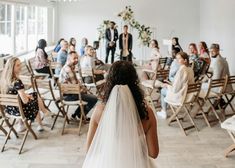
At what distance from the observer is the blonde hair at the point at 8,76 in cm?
511

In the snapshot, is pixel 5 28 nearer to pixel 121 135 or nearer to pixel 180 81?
pixel 180 81

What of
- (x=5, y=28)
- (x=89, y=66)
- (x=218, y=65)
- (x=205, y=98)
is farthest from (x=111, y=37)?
(x=205, y=98)

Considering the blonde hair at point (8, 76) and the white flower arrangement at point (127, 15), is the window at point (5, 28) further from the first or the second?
the white flower arrangement at point (127, 15)

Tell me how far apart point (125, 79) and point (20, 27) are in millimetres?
8075

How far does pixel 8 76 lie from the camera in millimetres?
5121

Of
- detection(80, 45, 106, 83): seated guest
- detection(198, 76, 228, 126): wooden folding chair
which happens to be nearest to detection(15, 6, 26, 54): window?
detection(80, 45, 106, 83): seated guest

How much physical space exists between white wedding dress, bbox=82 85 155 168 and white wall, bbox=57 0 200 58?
1152 centimetres

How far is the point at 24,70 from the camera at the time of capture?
945 cm

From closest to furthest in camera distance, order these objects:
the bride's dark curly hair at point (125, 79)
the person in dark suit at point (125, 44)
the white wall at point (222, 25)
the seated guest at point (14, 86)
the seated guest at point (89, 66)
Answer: the bride's dark curly hair at point (125, 79) → the seated guest at point (14, 86) → the seated guest at point (89, 66) → the white wall at point (222, 25) → the person in dark suit at point (125, 44)

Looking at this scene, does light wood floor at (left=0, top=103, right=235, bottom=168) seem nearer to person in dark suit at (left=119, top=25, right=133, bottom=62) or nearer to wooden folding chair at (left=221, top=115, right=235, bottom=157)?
wooden folding chair at (left=221, top=115, right=235, bottom=157)

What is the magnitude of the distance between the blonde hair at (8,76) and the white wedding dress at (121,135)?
8.68 ft

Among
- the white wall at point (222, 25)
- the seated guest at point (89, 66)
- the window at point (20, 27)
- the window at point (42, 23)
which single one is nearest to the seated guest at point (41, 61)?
the window at point (20, 27)

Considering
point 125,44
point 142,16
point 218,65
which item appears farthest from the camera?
point 142,16

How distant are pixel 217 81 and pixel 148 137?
373cm
